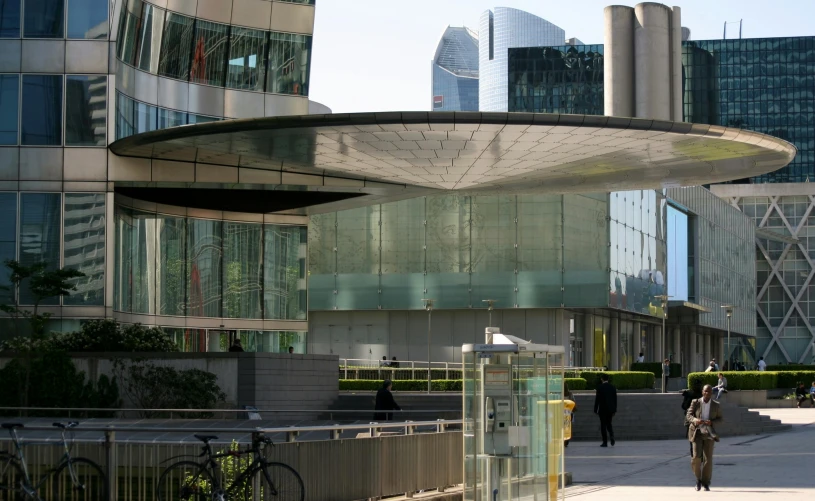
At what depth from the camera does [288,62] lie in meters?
40.0

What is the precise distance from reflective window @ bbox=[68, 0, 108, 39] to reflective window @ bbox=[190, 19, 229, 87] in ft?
15.0

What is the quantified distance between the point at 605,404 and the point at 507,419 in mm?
17904

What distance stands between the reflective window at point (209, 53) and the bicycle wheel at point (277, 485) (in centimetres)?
2545

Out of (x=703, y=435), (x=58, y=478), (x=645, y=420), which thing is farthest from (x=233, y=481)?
(x=645, y=420)

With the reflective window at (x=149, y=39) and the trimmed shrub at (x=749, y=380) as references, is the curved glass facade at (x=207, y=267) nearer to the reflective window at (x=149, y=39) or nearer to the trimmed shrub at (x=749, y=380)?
the reflective window at (x=149, y=39)

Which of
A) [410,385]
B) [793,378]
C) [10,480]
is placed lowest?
[793,378]

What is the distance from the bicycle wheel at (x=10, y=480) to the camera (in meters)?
15.0

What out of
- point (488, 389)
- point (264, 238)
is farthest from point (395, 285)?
point (488, 389)

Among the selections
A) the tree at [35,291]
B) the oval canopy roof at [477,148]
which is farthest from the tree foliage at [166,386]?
the oval canopy roof at [477,148]

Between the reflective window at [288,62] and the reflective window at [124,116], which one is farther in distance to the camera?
the reflective window at [288,62]

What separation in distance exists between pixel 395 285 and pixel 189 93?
22.3 metres

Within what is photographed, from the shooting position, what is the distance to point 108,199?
33.6 metres

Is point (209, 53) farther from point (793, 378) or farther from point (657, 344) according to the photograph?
point (657, 344)

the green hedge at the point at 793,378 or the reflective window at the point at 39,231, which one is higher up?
the reflective window at the point at 39,231
